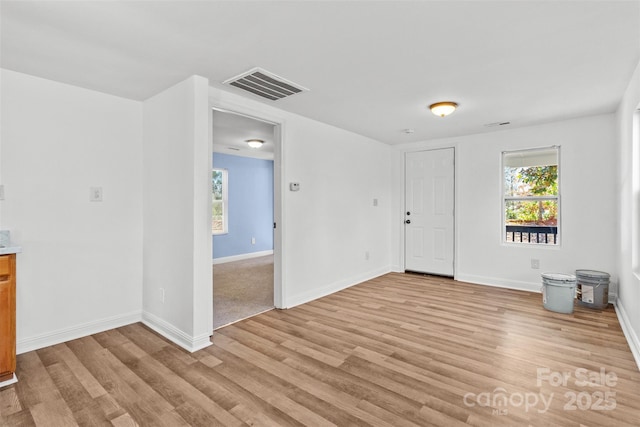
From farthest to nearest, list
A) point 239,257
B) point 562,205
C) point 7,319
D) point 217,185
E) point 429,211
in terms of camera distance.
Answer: point 239,257 → point 217,185 → point 429,211 → point 562,205 → point 7,319

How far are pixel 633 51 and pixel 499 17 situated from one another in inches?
49.9

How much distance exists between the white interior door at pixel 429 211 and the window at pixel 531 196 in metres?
0.80

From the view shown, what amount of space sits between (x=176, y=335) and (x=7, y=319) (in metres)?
1.15

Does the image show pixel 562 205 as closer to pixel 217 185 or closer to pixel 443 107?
pixel 443 107

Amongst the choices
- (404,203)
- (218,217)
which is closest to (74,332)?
(218,217)

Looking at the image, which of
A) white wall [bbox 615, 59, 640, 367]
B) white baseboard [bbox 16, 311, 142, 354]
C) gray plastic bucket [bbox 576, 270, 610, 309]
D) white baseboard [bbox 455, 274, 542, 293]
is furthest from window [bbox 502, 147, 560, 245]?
white baseboard [bbox 16, 311, 142, 354]

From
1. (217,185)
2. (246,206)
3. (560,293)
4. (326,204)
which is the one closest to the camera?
(560,293)

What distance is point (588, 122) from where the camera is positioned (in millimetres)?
4098

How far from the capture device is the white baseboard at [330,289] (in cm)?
388

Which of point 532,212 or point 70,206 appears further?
point 532,212

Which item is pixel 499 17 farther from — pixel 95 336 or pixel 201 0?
pixel 95 336

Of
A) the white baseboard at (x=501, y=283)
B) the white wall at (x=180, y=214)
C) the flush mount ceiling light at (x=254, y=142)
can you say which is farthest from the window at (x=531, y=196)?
the white wall at (x=180, y=214)

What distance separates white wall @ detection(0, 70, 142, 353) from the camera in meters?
2.65

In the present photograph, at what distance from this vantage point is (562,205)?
4301 millimetres
